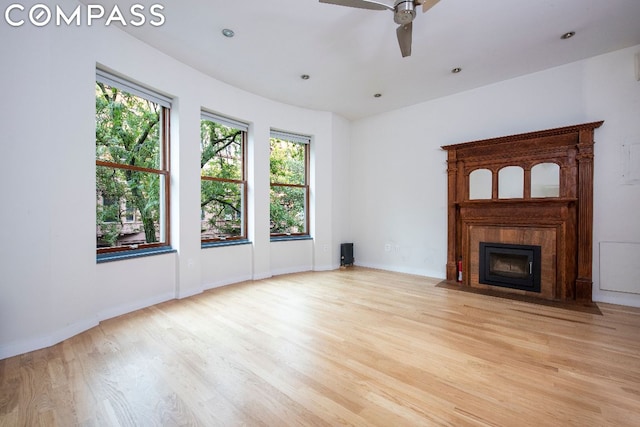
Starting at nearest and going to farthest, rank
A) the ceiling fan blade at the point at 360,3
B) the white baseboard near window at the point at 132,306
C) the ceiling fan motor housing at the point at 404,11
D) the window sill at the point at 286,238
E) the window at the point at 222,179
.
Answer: the ceiling fan blade at the point at 360,3
the ceiling fan motor housing at the point at 404,11
the white baseboard near window at the point at 132,306
the window at the point at 222,179
the window sill at the point at 286,238

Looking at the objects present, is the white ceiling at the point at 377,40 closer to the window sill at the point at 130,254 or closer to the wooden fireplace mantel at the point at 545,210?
the wooden fireplace mantel at the point at 545,210

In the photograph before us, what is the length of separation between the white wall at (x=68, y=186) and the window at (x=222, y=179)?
335 mm

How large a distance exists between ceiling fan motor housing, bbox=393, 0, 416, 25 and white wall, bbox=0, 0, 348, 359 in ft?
9.10

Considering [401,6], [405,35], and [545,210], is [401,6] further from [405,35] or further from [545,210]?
[545,210]

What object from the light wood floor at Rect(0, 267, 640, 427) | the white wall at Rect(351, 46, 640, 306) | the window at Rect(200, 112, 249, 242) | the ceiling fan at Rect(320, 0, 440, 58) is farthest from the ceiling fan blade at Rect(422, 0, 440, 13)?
the window at Rect(200, 112, 249, 242)

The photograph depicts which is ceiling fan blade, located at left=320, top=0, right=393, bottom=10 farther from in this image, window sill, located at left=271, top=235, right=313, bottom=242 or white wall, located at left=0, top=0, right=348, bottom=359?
window sill, located at left=271, top=235, right=313, bottom=242

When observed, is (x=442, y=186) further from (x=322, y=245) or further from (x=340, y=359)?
(x=340, y=359)

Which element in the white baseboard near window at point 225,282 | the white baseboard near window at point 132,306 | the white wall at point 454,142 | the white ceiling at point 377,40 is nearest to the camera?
the white ceiling at point 377,40

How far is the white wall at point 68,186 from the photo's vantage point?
2.15 m

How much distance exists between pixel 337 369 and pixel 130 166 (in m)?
3.13

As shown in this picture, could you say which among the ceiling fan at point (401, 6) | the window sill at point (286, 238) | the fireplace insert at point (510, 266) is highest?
the ceiling fan at point (401, 6)

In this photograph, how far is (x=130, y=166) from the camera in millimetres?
3176

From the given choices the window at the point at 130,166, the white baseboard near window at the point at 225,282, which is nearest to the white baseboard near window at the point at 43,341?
the window at the point at 130,166

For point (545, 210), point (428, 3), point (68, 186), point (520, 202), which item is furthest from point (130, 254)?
point (545, 210)
